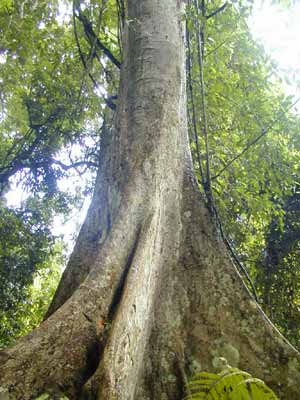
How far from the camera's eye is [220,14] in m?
4.21

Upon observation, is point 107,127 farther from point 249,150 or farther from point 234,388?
point 234,388

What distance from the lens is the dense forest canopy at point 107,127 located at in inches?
219

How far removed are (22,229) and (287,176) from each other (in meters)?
5.37

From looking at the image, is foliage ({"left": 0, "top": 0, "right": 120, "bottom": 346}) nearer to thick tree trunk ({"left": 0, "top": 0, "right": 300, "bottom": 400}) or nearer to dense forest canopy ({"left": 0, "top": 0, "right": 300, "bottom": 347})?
dense forest canopy ({"left": 0, "top": 0, "right": 300, "bottom": 347})

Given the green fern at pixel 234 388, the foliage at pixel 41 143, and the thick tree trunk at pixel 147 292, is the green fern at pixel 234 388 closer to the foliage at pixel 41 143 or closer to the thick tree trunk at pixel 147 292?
the thick tree trunk at pixel 147 292

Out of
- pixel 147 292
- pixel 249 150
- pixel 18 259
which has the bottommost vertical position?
pixel 147 292

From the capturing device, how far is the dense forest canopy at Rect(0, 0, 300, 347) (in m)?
5.56

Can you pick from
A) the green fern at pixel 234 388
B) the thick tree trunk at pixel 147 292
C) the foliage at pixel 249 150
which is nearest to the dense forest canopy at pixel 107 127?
the foliage at pixel 249 150

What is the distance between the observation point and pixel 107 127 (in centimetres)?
630

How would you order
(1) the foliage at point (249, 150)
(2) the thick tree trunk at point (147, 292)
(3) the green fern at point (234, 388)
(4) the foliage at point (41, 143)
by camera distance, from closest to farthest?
(3) the green fern at point (234, 388) < (2) the thick tree trunk at point (147, 292) < (1) the foliage at point (249, 150) < (4) the foliage at point (41, 143)

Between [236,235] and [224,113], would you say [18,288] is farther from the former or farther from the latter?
[224,113]

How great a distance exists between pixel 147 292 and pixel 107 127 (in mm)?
4439

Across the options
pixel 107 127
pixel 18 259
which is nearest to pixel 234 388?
pixel 107 127

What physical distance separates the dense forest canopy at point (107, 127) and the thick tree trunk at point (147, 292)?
1569 mm
